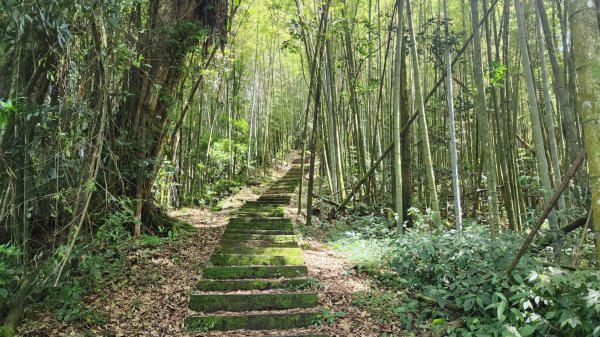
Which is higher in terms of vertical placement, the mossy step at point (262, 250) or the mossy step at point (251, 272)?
the mossy step at point (262, 250)

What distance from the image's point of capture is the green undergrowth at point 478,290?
7.86 ft

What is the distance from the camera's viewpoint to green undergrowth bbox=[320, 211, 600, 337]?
240cm

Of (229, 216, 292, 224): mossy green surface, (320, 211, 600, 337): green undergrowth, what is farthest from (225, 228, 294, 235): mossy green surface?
(320, 211, 600, 337): green undergrowth

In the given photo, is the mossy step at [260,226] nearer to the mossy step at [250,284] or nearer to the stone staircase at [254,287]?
the stone staircase at [254,287]

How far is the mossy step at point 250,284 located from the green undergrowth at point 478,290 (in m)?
0.76

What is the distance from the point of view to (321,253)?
5.54 meters

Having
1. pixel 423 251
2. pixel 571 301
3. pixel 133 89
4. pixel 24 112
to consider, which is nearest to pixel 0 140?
pixel 24 112

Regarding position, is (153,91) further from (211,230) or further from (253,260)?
(253,260)

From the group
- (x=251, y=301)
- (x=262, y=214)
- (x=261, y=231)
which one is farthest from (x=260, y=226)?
(x=251, y=301)

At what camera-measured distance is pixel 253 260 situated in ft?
15.9

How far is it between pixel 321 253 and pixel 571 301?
3.49 meters

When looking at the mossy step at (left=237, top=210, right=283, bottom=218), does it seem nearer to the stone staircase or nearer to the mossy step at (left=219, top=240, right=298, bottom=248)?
the stone staircase

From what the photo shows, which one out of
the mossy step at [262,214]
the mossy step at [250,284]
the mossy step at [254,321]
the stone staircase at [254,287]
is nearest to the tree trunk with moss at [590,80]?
the mossy step at [254,321]

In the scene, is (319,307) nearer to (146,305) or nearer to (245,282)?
(245,282)
